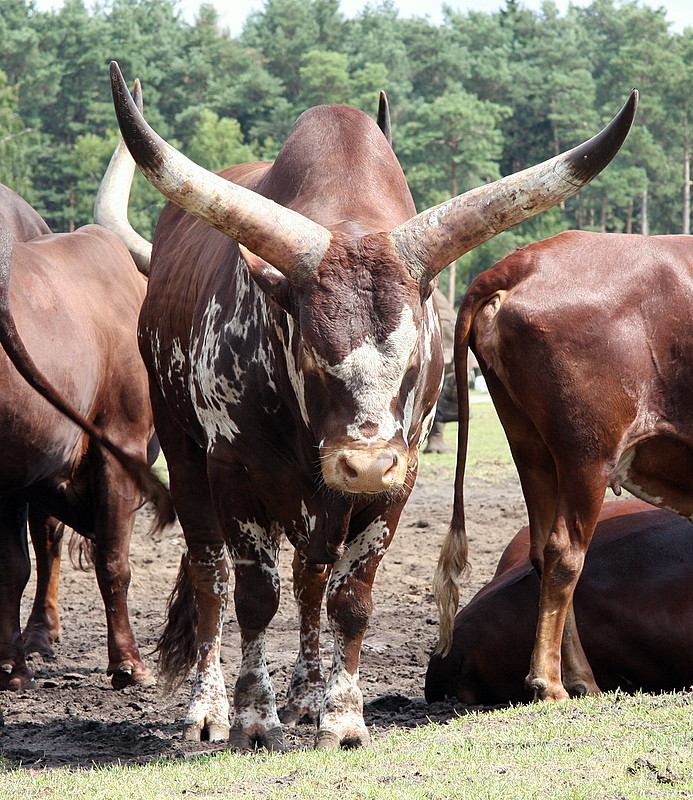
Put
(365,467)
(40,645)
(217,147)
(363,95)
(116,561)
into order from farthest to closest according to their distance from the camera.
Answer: (363,95)
(217,147)
(40,645)
(116,561)
(365,467)

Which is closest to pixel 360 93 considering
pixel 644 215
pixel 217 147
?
pixel 217 147

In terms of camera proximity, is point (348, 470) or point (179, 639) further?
point (179, 639)

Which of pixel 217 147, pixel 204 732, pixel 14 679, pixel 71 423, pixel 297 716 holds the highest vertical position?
pixel 217 147

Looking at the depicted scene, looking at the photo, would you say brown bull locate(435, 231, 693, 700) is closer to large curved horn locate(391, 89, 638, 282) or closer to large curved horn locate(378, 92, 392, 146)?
large curved horn locate(391, 89, 638, 282)

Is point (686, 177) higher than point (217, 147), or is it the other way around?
point (217, 147)

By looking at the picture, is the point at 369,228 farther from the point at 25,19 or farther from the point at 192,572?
the point at 25,19

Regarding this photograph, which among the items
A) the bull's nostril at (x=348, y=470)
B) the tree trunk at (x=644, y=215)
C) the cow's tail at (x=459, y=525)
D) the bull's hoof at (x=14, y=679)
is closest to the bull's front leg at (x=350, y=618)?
the bull's nostril at (x=348, y=470)

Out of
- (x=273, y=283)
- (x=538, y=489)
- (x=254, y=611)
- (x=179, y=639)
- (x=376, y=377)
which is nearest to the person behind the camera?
(x=376, y=377)

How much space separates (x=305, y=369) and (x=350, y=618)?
965 mm

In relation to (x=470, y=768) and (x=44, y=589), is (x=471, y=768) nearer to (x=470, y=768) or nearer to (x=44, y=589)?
(x=470, y=768)

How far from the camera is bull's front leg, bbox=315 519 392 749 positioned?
13.5 ft

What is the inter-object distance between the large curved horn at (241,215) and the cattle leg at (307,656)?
5.70 feet

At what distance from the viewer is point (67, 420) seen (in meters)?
5.54

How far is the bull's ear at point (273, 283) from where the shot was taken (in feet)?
12.6
